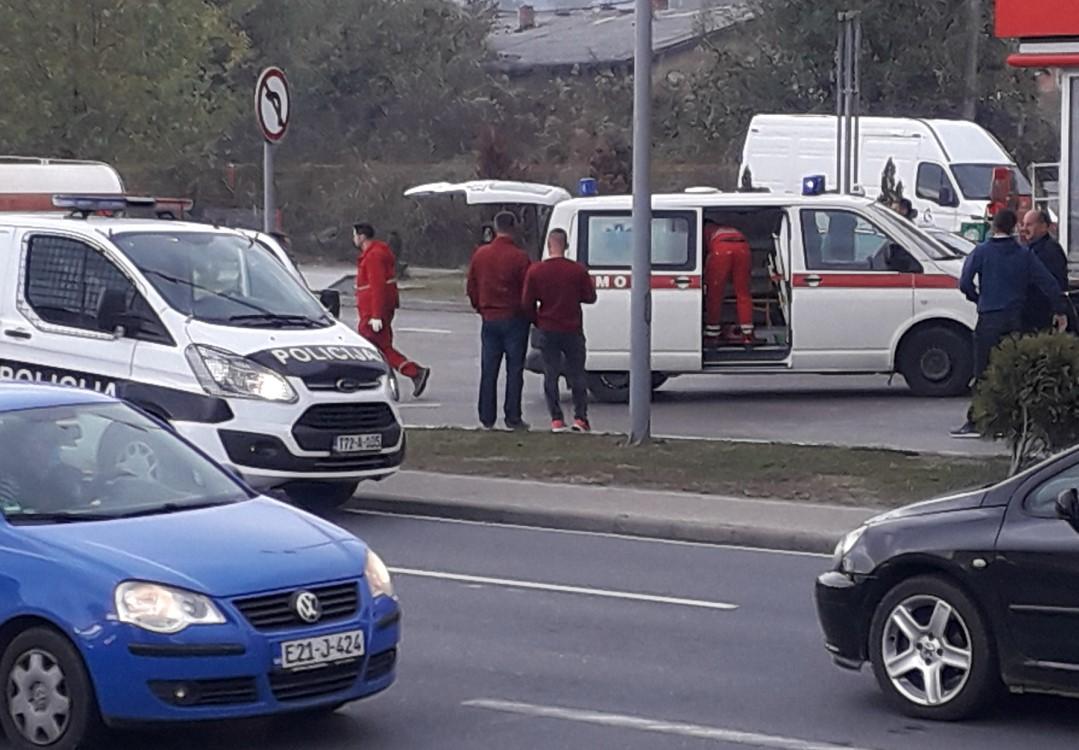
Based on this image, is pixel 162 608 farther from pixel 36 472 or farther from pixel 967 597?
pixel 967 597

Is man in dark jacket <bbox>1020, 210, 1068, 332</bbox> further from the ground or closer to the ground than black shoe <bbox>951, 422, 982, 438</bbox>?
further from the ground

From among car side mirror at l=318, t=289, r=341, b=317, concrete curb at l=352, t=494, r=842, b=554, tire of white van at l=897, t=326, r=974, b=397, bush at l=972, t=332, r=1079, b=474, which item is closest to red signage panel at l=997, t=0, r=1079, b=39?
tire of white van at l=897, t=326, r=974, b=397

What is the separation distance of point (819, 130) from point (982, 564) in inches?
1105

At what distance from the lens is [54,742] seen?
764cm

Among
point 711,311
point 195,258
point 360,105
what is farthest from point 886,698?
point 360,105

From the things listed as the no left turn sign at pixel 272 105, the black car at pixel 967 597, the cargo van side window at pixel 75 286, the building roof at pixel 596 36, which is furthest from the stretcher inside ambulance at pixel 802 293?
the building roof at pixel 596 36

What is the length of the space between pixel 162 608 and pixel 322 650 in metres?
0.65

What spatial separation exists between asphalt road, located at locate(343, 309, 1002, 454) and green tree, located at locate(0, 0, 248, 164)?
5.24 metres

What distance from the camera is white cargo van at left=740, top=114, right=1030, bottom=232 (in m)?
34.3

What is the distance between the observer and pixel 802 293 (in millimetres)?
20859

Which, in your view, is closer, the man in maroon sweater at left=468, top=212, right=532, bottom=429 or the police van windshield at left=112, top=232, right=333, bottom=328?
the police van windshield at left=112, top=232, right=333, bottom=328

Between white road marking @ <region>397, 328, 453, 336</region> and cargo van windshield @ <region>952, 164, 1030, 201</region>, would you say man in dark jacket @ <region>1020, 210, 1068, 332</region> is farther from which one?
cargo van windshield @ <region>952, 164, 1030, 201</region>

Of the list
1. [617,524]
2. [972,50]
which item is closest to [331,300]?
[617,524]

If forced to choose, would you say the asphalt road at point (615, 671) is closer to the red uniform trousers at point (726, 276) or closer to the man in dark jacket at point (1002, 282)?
the man in dark jacket at point (1002, 282)
